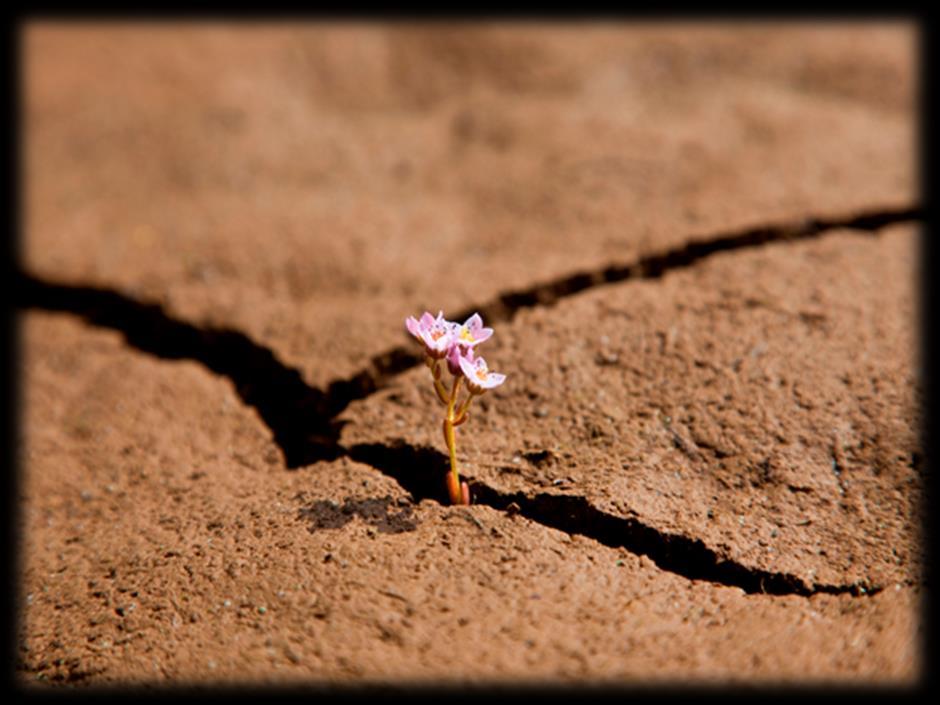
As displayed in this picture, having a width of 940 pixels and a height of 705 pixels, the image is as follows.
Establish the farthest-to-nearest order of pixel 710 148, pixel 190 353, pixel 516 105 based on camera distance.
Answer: pixel 516 105, pixel 710 148, pixel 190 353

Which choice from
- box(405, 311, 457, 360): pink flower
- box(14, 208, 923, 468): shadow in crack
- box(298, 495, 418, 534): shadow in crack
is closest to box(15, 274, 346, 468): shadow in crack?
box(14, 208, 923, 468): shadow in crack

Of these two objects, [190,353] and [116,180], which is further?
[116,180]

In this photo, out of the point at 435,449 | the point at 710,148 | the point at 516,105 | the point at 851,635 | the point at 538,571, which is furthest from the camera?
the point at 516,105

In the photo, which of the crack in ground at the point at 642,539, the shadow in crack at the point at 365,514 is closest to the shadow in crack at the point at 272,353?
the shadow in crack at the point at 365,514

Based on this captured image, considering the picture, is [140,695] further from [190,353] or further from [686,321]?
[686,321]

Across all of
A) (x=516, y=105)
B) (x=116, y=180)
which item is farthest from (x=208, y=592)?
(x=516, y=105)

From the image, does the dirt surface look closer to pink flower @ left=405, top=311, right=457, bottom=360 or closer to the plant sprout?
the plant sprout

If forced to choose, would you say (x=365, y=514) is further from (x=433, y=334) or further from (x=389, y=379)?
(x=389, y=379)

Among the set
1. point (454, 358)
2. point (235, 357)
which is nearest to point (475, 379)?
point (454, 358)
